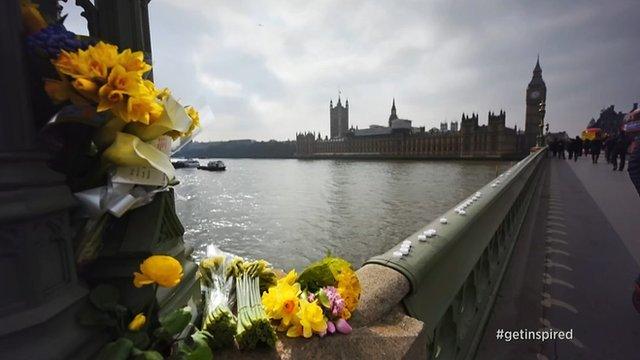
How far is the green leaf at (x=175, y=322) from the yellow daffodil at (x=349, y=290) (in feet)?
2.00

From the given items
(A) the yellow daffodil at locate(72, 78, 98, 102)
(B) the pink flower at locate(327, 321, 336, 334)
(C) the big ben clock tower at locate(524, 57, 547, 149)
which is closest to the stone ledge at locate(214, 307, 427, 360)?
(B) the pink flower at locate(327, 321, 336, 334)

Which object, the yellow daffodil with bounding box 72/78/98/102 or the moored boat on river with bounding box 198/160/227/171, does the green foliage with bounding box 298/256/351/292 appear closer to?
the yellow daffodil with bounding box 72/78/98/102

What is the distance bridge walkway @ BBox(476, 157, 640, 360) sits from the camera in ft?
8.30

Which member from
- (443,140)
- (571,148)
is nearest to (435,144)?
(443,140)

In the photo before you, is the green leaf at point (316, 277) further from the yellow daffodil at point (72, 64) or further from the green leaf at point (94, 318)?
the yellow daffodil at point (72, 64)

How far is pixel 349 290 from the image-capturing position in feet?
4.74

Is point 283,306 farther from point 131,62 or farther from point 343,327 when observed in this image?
point 131,62

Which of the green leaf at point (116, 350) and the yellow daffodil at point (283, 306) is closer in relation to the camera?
the green leaf at point (116, 350)

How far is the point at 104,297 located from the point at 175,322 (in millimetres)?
256

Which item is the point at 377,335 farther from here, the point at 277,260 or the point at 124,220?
the point at 277,260

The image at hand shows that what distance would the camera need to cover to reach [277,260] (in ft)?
48.4

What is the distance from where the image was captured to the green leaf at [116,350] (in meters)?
0.94

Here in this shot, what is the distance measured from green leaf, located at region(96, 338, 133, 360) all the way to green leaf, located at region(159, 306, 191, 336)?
17cm

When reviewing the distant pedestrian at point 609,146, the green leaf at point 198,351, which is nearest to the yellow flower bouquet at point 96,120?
the green leaf at point 198,351
